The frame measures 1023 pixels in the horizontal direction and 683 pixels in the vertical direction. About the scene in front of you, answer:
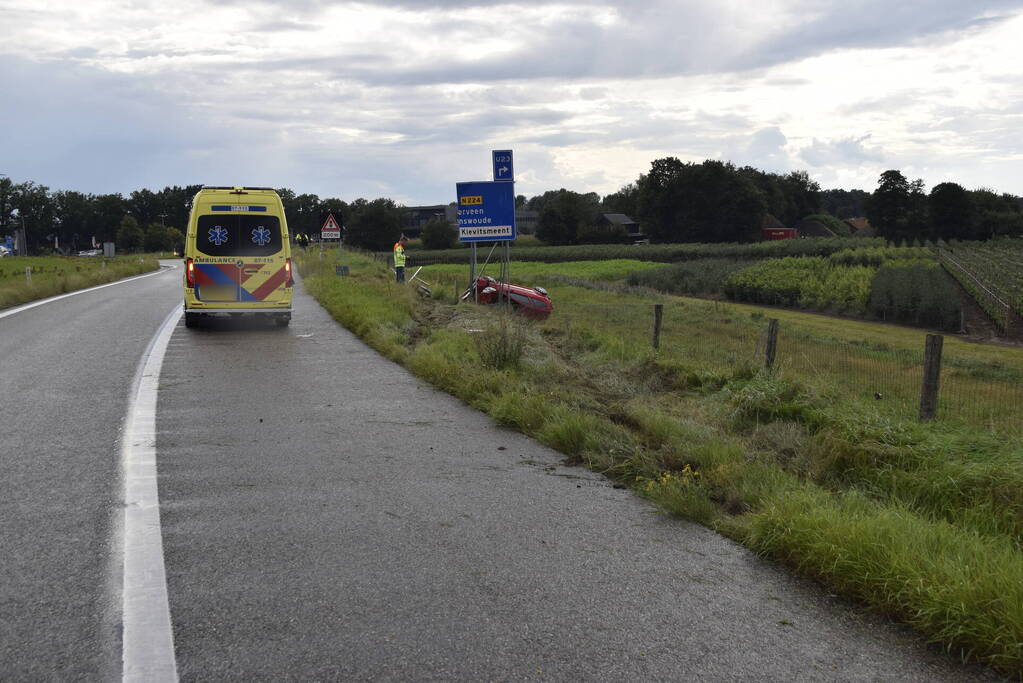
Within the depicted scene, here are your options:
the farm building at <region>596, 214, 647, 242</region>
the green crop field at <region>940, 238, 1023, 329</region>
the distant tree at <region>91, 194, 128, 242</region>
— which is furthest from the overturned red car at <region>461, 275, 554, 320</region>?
the distant tree at <region>91, 194, 128, 242</region>

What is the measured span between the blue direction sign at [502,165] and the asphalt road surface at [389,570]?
35.4 ft

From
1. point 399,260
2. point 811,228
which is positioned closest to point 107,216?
point 811,228

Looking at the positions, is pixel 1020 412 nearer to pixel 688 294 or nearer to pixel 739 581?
pixel 739 581

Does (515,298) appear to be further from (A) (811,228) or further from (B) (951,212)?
(A) (811,228)

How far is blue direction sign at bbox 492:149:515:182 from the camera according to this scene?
18.3 meters

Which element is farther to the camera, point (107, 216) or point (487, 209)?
point (107, 216)

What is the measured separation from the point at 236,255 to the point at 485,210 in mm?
5189

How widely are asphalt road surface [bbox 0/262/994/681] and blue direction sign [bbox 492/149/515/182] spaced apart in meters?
10.8

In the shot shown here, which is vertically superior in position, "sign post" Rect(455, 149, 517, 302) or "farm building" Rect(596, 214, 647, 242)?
"sign post" Rect(455, 149, 517, 302)

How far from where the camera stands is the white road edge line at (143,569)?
3.45 metres

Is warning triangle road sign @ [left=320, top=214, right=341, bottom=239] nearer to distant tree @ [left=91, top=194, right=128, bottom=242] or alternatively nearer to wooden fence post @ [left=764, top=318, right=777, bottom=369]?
wooden fence post @ [left=764, top=318, right=777, bottom=369]

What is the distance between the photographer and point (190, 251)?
15953 millimetres

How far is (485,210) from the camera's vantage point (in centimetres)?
1864

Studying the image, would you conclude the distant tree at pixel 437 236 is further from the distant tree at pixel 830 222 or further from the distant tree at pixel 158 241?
the distant tree at pixel 830 222
